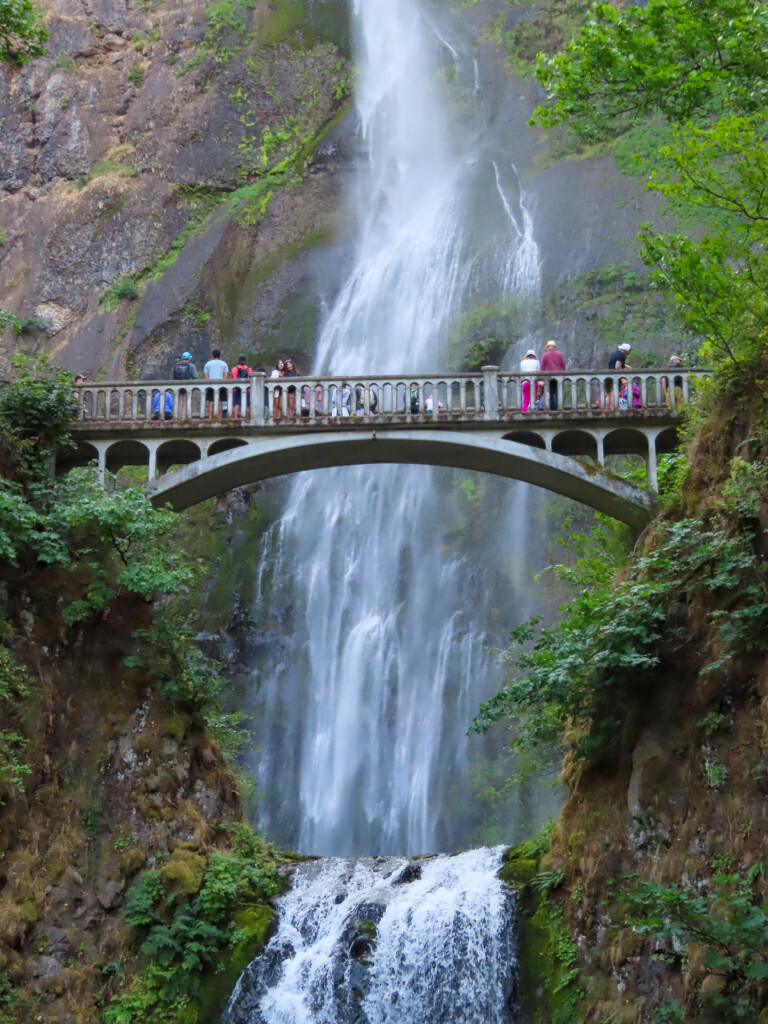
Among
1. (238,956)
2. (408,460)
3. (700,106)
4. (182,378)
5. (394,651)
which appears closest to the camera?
(238,956)

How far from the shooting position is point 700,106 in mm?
16547

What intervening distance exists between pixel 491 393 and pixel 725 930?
34.4ft

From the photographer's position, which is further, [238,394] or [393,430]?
[238,394]

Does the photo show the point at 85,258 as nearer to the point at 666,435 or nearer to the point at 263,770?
the point at 263,770

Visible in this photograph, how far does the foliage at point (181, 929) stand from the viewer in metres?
15.0

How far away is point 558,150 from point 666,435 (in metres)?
19.7

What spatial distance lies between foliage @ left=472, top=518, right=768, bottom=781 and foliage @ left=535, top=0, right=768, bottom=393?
250 cm

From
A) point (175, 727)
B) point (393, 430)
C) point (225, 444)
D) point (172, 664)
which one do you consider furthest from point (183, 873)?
point (393, 430)

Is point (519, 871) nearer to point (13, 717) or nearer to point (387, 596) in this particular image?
point (13, 717)

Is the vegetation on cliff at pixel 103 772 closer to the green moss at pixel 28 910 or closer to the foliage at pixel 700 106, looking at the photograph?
the green moss at pixel 28 910

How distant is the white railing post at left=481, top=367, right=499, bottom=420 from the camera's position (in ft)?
61.3

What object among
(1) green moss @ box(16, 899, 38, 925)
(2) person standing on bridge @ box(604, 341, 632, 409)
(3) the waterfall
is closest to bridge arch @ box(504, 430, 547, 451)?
(2) person standing on bridge @ box(604, 341, 632, 409)

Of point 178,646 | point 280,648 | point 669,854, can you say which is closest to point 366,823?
point 280,648

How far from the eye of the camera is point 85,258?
37094mm
